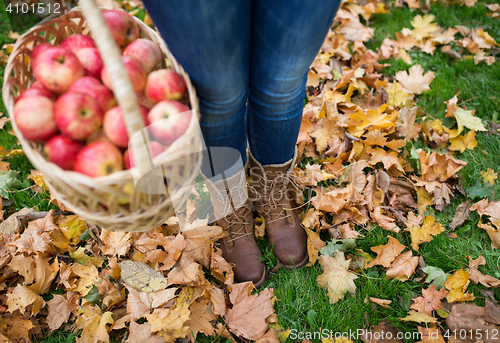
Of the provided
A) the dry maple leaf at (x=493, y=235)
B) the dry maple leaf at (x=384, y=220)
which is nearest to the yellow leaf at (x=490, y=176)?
the dry maple leaf at (x=493, y=235)

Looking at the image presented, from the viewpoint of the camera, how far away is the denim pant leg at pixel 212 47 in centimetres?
73

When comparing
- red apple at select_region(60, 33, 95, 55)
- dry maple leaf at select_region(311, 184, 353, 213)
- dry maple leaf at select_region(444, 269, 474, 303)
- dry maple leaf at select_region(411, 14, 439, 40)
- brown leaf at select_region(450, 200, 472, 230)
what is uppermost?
red apple at select_region(60, 33, 95, 55)

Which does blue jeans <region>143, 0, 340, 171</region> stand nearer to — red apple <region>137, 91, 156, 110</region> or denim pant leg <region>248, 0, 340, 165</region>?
denim pant leg <region>248, 0, 340, 165</region>

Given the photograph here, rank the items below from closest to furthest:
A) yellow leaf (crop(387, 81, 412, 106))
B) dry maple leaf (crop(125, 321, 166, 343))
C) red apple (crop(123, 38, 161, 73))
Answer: red apple (crop(123, 38, 161, 73)) → dry maple leaf (crop(125, 321, 166, 343)) → yellow leaf (crop(387, 81, 412, 106))

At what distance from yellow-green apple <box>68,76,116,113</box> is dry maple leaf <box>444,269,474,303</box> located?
4.67 feet

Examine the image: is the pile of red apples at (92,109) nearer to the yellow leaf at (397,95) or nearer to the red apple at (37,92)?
the red apple at (37,92)

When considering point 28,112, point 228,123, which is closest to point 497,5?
point 228,123

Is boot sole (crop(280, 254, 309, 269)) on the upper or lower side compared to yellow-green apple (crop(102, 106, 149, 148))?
lower

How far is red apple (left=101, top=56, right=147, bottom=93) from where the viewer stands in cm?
79

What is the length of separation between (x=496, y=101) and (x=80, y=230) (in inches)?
98.7

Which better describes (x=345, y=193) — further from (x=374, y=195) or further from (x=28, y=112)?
(x=28, y=112)

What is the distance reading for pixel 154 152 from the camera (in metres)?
0.76

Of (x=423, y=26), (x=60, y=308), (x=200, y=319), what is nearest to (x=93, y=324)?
(x=60, y=308)

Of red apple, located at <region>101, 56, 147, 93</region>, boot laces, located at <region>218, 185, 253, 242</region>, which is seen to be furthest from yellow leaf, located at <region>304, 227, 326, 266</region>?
red apple, located at <region>101, 56, 147, 93</region>
